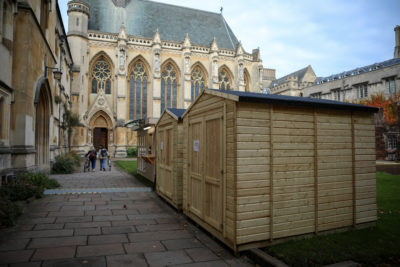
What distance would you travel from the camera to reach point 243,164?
4266 mm

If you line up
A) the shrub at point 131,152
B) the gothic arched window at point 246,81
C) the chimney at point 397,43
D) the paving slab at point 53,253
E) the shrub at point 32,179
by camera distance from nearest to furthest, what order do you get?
1. the paving slab at point 53,253
2. the shrub at point 32,179
3. the shrub at point 131,152
4. the gothic arched window at point 246,81
5. the chimney at point 397,43

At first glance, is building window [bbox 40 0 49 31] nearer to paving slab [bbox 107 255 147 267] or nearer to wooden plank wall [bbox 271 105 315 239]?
Answer: paving slab [bbox 107 255 147 267]

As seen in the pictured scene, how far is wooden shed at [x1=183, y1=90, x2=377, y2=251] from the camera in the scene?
169 inches

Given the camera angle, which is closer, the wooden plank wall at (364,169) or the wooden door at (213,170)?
the wooden door at (213,170)

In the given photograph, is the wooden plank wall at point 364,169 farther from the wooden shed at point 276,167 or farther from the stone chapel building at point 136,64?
the stone chapel building at point 136,64

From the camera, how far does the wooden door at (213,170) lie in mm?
4727

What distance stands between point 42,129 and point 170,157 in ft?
26.4

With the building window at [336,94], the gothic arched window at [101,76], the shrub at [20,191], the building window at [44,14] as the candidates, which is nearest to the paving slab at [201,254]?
the shrub at [20,191]

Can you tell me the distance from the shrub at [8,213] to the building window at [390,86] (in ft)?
126

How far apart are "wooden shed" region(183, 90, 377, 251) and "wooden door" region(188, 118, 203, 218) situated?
0.07 feet

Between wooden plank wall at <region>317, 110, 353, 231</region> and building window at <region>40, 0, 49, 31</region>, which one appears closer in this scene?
wooden plank wall at <region>317, 110, 353, 231</region>

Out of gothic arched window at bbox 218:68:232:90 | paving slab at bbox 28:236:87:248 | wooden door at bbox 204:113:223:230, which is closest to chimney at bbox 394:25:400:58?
gothic arched window at bbox 218:68:232:90

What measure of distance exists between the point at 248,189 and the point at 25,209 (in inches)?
227

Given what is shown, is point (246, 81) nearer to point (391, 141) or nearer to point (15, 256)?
point (391, 141)
